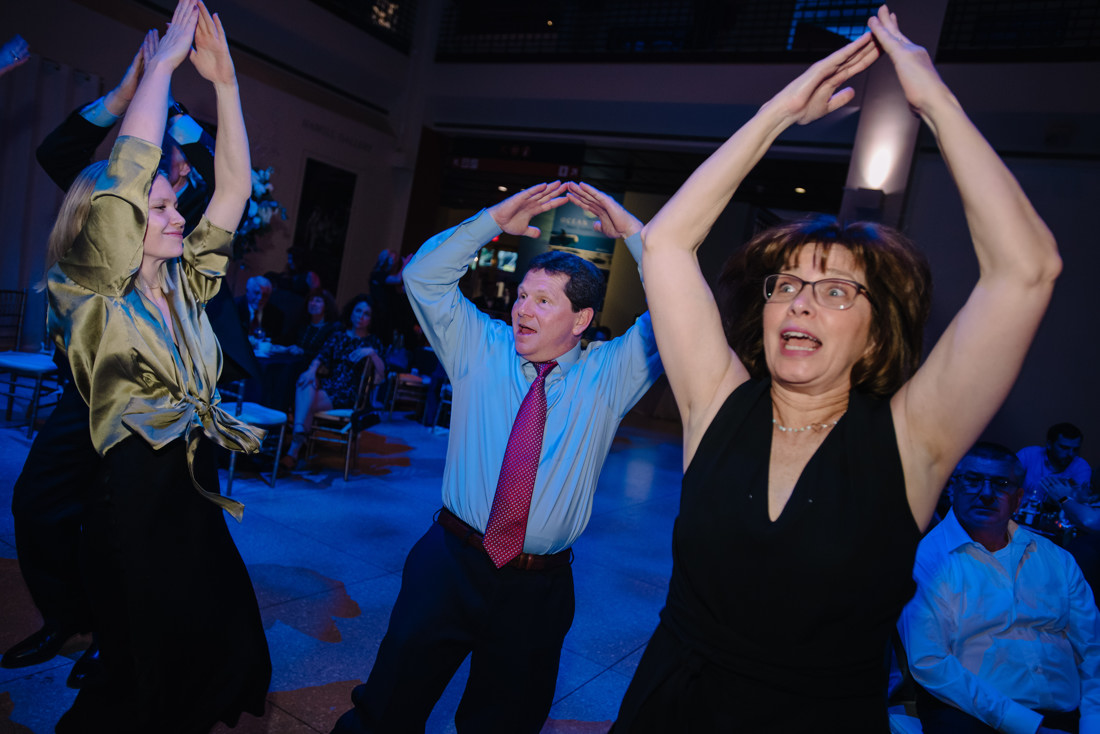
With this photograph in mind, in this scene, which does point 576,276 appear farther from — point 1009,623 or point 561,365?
point 1009,623

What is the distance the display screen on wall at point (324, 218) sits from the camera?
10.9m

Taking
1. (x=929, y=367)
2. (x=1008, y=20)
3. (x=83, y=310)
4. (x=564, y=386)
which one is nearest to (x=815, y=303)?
(x=929, y=367)

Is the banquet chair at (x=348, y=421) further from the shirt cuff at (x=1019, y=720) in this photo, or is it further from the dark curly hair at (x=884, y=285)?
the dark curly hair at (x=884, y=285)

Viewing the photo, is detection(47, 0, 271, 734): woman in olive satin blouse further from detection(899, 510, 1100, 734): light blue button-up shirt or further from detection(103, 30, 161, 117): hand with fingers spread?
detection(899, 510, 1100, 734): light blue button-up shirt

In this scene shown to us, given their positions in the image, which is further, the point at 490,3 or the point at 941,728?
the point at 490,3

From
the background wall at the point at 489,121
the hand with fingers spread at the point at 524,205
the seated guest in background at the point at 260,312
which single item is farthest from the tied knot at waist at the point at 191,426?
the background wall at the point at 489,121

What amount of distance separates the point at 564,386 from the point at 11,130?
314 inches

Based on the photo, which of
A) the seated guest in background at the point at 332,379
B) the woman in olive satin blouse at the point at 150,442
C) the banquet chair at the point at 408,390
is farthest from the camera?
the banquet chair at the point at 408,390

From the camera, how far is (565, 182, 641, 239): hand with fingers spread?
2062 millimetres

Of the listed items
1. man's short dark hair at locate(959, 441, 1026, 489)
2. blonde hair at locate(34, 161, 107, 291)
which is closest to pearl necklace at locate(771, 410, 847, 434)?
man's short dark hair at locate(959, 441, 1026, 489)

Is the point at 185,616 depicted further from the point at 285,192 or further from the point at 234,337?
the point at 285,192

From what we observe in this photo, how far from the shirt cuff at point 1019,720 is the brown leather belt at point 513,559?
4.01 ft

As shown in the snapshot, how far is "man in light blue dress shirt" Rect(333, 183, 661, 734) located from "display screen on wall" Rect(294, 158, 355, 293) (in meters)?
9.14

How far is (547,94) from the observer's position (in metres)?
10.9
